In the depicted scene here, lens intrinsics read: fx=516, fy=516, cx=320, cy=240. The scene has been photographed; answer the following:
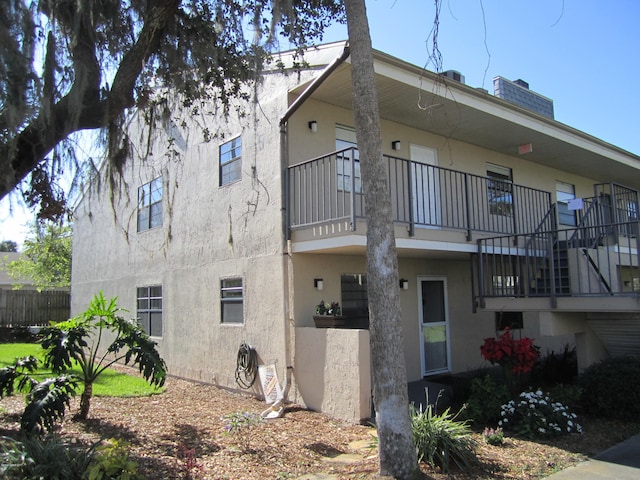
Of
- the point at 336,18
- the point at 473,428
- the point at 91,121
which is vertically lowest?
the point at 473,428

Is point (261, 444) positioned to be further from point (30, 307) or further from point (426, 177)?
point (30, 307)

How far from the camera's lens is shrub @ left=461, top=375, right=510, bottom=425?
733 centimetres

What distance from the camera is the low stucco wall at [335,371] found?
7.36 metres

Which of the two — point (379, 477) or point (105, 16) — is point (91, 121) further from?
point (379, 477)

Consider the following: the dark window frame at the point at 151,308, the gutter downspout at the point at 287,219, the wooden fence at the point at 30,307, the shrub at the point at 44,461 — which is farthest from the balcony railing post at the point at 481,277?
the wooden fence at the point at 30,307

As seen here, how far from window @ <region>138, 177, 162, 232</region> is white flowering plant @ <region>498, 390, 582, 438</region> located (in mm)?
9480

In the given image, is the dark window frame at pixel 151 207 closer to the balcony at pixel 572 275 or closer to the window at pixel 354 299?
the window at pixel 354 299

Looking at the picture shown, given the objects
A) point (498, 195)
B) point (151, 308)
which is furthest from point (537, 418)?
point (151, 308)

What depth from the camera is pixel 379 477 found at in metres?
4.76

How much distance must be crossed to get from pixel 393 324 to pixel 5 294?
2161 cm

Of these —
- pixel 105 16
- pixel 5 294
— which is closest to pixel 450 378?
pixel 105 16

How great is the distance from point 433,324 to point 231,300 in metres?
4.23

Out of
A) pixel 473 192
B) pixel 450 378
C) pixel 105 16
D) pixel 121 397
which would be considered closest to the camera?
pixel 105 16

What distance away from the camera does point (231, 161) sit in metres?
10.4
